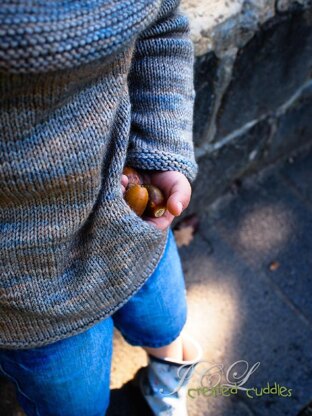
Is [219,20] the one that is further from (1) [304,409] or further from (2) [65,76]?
(1) [304,409]

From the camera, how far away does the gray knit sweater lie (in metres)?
0.64

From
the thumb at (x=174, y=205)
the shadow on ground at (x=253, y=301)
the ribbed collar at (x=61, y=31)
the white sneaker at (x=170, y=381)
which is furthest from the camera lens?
the shadow on ground at (x=253, y=301)

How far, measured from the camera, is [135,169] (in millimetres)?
946

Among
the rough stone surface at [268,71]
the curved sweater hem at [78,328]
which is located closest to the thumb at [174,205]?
the curved sweater hem at [78,328]

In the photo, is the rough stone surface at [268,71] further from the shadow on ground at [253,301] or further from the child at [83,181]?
the child at [83,181]

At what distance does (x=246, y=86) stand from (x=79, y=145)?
811 mm

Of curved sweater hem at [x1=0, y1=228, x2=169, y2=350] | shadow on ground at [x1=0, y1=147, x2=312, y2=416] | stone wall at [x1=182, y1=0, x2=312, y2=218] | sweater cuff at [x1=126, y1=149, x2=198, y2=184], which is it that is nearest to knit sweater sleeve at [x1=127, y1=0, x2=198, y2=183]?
sweater cuff at [x1=126, y1=149, x2=198, y2=184]

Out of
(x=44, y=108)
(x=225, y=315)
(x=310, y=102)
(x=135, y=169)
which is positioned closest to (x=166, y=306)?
(x=135, y=169)

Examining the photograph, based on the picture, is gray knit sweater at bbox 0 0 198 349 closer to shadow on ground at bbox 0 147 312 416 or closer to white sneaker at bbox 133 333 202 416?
white sneaker at bbox 133 333 202 416

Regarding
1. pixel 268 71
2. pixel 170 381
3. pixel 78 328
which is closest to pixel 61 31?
pixel 78 328

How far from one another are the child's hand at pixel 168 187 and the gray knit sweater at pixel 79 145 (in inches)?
0.7

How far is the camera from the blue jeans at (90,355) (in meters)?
0.92

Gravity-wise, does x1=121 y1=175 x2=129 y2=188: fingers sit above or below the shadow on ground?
above

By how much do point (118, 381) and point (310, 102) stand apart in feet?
3.27
